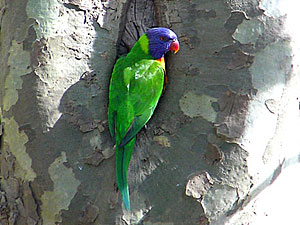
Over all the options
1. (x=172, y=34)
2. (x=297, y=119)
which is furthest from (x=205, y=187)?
(x=172, y=34)

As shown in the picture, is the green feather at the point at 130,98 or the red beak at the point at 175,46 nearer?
the green feather at the point at 130,98

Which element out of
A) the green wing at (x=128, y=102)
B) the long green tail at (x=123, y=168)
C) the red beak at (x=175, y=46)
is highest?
the red beak at (x=175, y=46)

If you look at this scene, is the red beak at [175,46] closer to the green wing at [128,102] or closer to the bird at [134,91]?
the bird at [134,91]

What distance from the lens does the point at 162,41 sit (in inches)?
74.4

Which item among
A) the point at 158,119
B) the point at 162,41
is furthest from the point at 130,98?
the point at 162,41

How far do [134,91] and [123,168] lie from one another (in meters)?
0.50

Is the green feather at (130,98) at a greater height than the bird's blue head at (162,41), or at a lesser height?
lesser

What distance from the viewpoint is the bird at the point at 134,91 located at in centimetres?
160

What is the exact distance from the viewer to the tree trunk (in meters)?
1.51

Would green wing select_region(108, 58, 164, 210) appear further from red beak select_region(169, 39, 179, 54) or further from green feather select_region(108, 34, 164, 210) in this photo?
red beak select_region(169, 39, 179, 54)

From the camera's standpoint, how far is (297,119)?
1.79 meters

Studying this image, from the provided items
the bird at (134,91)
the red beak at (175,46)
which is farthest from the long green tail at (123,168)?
the red beak at (175,46)

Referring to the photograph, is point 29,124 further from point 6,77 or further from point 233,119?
point 233,119

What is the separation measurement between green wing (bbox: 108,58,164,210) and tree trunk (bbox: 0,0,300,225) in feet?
0.15
